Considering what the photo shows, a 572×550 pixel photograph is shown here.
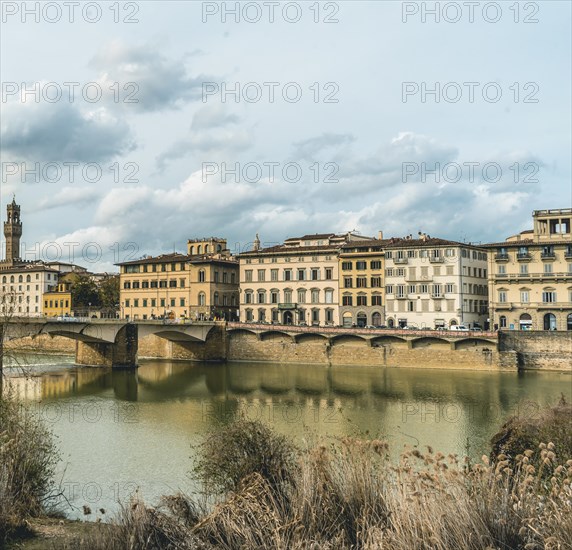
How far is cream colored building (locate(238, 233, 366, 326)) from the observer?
77562 millimetres

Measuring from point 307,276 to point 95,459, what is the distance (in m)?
55.0

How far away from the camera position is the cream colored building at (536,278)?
63.7m

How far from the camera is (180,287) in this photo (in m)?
84.9

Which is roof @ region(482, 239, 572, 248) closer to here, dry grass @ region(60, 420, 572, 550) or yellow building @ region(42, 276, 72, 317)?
dry grass @ region(60, 420, 572, 550)

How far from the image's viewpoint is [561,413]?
2180 cm

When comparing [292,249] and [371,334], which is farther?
[292,249]

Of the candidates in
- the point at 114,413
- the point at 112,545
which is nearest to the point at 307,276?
the point at 114,413

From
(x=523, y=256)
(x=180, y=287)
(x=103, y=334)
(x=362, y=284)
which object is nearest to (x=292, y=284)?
(x=362, y=284)

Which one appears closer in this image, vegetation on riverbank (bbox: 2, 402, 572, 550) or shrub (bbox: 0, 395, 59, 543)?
vegetation on riverbank (bbox: 2, 402, 572, 550)

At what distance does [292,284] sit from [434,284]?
700 inches

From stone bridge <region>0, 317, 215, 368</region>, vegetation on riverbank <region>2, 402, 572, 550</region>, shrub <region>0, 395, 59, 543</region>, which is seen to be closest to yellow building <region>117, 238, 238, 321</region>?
stone bridge <region>0, 317, 215, 368</region>

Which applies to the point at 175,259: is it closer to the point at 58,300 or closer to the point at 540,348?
the point at 58,300

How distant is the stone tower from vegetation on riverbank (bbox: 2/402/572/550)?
140543mm

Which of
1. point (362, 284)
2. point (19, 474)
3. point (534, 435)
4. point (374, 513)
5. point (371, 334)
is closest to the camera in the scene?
point (374, 513)
